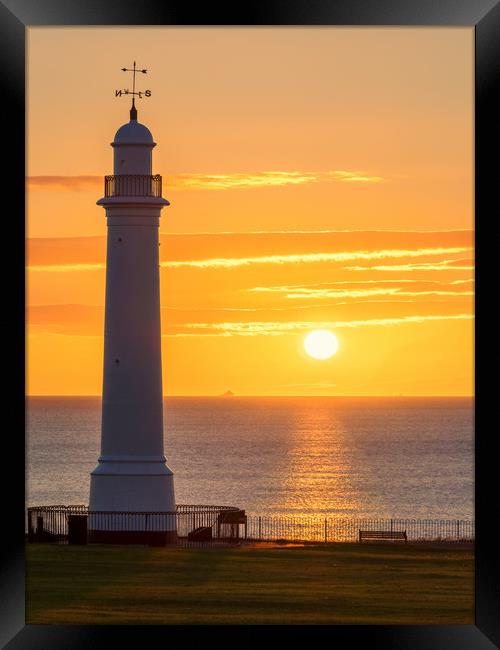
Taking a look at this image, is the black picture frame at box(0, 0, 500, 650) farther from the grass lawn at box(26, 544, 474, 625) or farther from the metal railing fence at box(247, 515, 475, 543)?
the metal railing fence at box(247, 515, 475, 543)

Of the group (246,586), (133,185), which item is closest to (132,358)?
(133,185)

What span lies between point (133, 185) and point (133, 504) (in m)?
7.58

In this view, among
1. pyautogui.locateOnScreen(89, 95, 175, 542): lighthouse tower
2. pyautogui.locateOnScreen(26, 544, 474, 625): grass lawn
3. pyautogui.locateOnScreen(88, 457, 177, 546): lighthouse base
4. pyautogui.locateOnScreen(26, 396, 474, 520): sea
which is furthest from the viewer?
pyautogui.locateOnScreen(26, 396, 474, 520): sea

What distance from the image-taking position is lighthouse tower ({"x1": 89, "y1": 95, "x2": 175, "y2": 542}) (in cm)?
3116

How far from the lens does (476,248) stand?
7.42 m

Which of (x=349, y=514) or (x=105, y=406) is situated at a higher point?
(x=105, y=406)

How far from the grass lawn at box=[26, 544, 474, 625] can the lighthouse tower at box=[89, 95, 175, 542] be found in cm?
246

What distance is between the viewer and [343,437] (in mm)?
161125

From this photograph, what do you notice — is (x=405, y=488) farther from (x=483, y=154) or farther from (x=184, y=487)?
(x=483, y=154)

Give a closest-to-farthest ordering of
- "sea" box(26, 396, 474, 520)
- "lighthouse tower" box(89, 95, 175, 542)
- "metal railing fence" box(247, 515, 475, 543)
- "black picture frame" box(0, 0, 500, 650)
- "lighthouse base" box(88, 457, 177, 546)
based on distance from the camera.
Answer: "black picture frame" box(0, 0, 500, 650) < "lighthouse tower" box(89, 95, 175, 542) < "lighthouse base" box(88, 457, 177, 546) < "metal railing fence" box(247, 515, 475, 543) < "sea" box(26, 396, 474, 520)

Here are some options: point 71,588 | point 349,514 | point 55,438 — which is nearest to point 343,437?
point 55,438

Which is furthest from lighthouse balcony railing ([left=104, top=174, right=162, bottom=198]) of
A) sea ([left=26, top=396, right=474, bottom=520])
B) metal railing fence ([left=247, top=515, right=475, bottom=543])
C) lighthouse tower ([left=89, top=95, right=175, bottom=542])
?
sea ([left=26, top=396, right=474, bottom=520])

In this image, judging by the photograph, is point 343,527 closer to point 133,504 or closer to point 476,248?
point 133,504

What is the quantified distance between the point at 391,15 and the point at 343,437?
154765 mm
